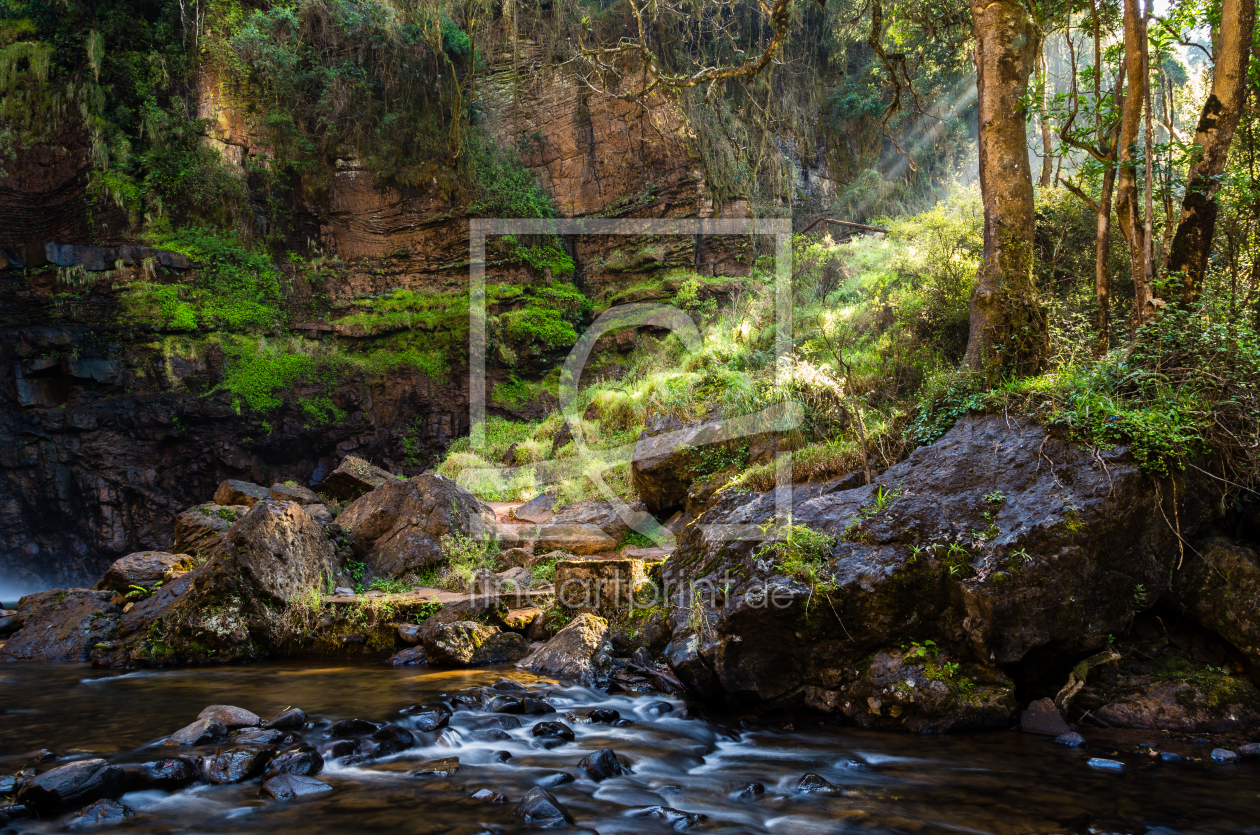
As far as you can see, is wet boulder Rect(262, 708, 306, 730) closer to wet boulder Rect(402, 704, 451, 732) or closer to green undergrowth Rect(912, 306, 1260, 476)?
wet boulder Rect(402, 704, 451, 732)

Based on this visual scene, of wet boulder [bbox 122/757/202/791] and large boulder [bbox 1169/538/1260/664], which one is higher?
large boulder [bbox 1169/538/1260/664]

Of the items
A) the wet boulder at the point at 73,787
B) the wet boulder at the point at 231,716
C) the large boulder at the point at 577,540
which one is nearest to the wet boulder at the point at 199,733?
the wet boulder at the point at 231,716

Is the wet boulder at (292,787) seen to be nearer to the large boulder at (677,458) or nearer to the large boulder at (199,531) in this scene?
the large boulder at (677,458)

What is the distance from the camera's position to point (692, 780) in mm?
4500

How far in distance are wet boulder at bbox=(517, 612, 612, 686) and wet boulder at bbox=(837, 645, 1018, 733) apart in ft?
8.04

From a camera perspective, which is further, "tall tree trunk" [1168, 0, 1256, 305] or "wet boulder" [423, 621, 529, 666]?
"wet boulder" [423, 621, 529, 666]

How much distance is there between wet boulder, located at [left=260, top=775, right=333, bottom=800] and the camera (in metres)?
4.13

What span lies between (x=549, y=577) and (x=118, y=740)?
481 centimetres

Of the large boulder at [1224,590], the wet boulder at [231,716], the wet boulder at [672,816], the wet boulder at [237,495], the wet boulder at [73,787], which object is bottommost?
the wet boulder at [231,716]

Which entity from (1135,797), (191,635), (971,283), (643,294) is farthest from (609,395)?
(1135,797)

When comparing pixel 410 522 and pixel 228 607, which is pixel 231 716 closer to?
pixel 228 607

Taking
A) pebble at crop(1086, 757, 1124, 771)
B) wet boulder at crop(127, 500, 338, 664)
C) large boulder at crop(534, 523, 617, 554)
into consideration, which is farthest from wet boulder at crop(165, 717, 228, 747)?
pebble at crop(1086, 757, 1124, 771)

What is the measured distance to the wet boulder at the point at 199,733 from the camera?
4.92 meters

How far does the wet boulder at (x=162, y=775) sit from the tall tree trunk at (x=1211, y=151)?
28.7 ft
